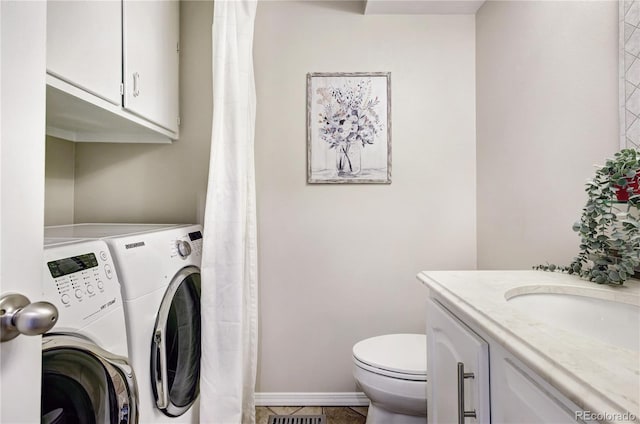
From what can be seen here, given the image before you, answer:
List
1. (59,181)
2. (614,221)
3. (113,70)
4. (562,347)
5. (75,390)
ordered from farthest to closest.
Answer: (59,181), (113,70), (614,221), (75,390), (562,347)

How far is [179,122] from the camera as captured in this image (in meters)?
1.97

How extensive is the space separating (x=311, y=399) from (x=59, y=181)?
175 centimetres

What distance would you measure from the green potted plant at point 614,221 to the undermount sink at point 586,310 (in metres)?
0.08

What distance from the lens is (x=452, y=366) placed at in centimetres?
92

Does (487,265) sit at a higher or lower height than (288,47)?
lower

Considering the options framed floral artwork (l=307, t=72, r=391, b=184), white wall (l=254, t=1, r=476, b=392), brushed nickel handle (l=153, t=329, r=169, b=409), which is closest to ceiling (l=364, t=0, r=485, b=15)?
white wall (l=254, t=1, r=476, b=392)

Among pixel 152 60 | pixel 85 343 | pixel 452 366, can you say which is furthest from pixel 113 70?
pixel 452 366

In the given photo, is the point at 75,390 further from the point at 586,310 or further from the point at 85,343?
the point at 586,310

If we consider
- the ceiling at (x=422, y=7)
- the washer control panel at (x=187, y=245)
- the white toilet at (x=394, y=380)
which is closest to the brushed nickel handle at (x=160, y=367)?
the washer control panel at (x=187, y=245)

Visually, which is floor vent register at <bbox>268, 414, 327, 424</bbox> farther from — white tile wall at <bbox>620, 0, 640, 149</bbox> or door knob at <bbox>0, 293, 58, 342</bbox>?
white tile wall at <bbox>620, 0, 640, 149</bbox>

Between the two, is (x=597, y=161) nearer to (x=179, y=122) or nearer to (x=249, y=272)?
(x=249, y=272)

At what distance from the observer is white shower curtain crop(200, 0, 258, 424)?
1484mm

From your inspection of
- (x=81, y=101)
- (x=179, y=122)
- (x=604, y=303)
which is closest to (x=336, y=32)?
(x=179, y=122)

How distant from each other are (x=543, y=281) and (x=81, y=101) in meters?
1.55
